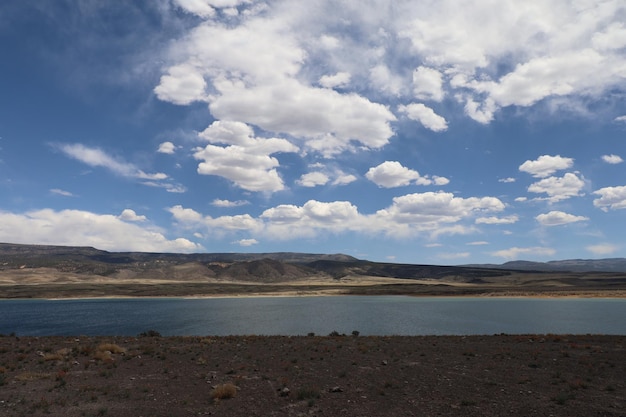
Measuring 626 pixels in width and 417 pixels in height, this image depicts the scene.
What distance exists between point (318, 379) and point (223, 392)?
5.44 meters

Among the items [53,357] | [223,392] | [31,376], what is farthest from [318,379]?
[53,357]

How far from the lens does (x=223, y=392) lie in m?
18.7

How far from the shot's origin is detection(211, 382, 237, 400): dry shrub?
18.6 m

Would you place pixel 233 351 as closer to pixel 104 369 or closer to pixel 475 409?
pixel 104 369

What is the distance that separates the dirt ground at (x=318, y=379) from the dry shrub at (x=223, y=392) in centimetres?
4

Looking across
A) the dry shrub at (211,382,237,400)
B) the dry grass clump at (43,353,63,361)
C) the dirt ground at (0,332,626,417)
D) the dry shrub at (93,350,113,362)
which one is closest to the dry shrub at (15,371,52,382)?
the dirt ground at (0,332,626,417)

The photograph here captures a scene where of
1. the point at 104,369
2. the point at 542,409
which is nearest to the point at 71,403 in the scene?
the point at 104,369

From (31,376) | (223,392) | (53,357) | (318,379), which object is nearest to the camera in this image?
(223,392)

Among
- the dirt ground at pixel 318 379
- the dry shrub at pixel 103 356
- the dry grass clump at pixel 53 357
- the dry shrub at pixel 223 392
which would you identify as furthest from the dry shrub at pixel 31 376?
the dry shrub at pixel 223 392

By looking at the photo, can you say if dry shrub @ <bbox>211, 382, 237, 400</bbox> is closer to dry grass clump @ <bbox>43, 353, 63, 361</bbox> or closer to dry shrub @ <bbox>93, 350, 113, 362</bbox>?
dry shrub @ <bbox>93, 350, 113, 362</bbox>

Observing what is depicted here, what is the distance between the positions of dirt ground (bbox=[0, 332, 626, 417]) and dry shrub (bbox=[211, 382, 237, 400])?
43mm

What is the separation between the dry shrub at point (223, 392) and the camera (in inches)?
732

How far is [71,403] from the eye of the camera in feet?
58.6

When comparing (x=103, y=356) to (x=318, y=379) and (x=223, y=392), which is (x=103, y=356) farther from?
(x=318, y=379)
